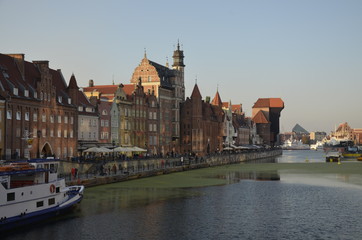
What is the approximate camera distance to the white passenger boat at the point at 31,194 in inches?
1804

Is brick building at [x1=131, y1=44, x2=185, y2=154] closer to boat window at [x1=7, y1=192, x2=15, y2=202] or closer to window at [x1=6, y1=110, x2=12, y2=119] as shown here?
window at [x1=6, y1=110, x2=12, y2=119]

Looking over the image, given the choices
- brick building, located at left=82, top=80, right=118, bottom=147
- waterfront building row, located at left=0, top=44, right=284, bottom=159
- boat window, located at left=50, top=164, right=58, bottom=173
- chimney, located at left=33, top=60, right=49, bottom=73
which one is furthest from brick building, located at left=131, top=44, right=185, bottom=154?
boat window, located at left=50, top=164, right=58, bottom=173

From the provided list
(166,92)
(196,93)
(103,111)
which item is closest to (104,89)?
(103,111)

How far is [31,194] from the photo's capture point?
160 feet

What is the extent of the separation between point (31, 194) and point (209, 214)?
1868cm

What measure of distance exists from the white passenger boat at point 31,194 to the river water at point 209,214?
1.31 meters

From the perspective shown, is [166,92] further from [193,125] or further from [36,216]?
[36,216]

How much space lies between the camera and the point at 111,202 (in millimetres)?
60156

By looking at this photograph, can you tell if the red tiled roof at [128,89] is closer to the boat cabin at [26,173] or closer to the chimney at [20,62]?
the chimney at [20,62]

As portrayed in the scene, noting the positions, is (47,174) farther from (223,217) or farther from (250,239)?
(250,239)

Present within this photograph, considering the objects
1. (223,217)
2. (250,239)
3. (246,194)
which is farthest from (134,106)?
(250,239)

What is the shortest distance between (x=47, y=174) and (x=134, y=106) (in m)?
70.1

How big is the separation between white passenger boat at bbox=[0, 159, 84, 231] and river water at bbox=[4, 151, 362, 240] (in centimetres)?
131

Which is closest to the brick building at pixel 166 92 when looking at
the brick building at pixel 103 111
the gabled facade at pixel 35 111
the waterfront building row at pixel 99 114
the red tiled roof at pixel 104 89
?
the waterfront building row at pixel 99 114
